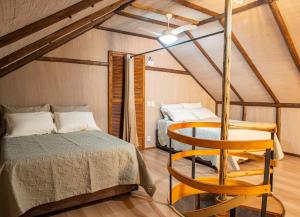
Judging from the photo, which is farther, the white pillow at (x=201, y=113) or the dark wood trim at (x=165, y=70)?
the white pillow at (x=201, y=113)

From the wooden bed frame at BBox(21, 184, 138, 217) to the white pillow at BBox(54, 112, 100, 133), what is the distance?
125 centimetres

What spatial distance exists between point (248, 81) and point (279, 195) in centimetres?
254

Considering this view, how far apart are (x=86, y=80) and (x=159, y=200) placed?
2.58m

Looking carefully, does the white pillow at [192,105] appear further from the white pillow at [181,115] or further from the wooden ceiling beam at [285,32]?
the wooden ceiling beam at [285,32]

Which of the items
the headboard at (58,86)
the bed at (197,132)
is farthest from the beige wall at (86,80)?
the bed at (197,132)

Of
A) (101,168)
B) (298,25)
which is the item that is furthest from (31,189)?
(298,25)

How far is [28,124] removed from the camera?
3113 millimetres

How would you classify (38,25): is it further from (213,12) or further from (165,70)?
(165,70)

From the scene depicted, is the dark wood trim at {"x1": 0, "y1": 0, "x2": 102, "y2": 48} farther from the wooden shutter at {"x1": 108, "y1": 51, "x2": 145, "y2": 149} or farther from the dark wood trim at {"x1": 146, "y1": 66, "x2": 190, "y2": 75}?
the dark wood trim at {"x1": 146, "y1": 66, "x2": 190, "y2": 75}

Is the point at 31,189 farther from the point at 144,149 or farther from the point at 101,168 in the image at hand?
the point at 144,149

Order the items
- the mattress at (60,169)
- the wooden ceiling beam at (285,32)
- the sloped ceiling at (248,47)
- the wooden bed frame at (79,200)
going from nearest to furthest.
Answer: the mattress at (60,169) → the wooden bed frame at (79,200) → the wooden ceiling beam at (285,32) → the sloped ceiling at (248,47)

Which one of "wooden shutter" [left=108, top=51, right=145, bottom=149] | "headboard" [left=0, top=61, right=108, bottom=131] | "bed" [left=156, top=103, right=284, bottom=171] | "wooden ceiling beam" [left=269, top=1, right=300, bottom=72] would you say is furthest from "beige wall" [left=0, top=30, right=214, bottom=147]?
"wooden ceiling beam" [left=269, top=1, right=300, bottom=72]

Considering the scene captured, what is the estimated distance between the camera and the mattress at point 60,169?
198 cm

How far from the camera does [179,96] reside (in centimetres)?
539
